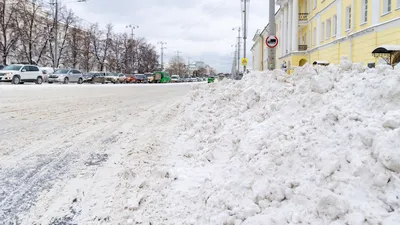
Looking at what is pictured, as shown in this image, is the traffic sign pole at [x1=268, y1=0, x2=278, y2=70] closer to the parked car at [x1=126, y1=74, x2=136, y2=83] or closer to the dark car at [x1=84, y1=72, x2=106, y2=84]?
the dark car at [x1=84, y1=72, x2=106, y2=84]

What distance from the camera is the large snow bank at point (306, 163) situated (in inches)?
108

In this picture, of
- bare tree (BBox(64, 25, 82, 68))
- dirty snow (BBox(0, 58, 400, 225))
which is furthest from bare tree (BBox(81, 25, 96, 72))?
dirty snow (BBox(0, 58, 400, 225))

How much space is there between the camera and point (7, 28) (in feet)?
146

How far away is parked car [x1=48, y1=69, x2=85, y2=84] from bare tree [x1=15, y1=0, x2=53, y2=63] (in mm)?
13724

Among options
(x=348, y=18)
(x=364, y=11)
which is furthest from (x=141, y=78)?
(x=364, y=11)

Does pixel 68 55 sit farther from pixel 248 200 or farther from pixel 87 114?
pixel 248 200

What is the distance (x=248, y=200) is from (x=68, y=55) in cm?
5914

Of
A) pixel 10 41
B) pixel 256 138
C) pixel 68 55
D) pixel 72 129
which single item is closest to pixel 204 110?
pixel 72 129

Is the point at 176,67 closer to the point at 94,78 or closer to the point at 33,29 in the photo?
the point at 33,29

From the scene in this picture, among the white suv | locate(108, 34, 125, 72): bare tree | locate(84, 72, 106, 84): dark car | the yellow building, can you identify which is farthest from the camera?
locate(108, 34, 125, 72): bare tree

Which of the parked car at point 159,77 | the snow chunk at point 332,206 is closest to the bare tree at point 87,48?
the parked car at point 159,77

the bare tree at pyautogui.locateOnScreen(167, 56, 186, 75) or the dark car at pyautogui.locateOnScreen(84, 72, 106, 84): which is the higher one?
the bare tree at pyautogui.locateOnScreen(167, 56, 186, 75)

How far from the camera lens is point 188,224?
314 cm

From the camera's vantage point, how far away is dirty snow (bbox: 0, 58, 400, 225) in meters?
2.83
